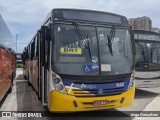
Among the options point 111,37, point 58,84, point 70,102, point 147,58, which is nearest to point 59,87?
point 58,84

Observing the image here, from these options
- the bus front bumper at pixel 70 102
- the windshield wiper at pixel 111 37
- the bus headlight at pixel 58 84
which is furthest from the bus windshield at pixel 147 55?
the bus headlight at pixel 58 84

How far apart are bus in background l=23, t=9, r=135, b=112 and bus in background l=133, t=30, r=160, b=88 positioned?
14.2 ft

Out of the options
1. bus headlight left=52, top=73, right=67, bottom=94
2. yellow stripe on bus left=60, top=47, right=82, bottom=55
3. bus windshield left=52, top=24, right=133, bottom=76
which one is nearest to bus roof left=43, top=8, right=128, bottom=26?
bus windshield left=52, top=24, right=133, bottom=76

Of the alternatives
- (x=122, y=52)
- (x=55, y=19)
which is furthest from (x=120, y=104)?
(x=55, y=19)

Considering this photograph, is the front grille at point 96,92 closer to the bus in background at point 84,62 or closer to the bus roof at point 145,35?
the bus in background at point 84,62

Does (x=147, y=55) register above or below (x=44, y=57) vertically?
above

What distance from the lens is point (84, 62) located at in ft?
23.3

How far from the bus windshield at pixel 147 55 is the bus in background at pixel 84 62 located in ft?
14.6

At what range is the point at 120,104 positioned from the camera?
7.48 meters

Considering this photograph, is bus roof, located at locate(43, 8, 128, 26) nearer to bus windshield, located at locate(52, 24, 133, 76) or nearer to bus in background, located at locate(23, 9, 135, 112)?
→ bus in background, located at locate(23, 9, 135, 112)

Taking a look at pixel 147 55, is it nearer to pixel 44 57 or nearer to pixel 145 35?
pixel 145 35

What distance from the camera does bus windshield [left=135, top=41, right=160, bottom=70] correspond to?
12169 mm

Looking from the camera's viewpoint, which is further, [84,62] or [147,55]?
[147,55]

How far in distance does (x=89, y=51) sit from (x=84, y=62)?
13.6 inches
